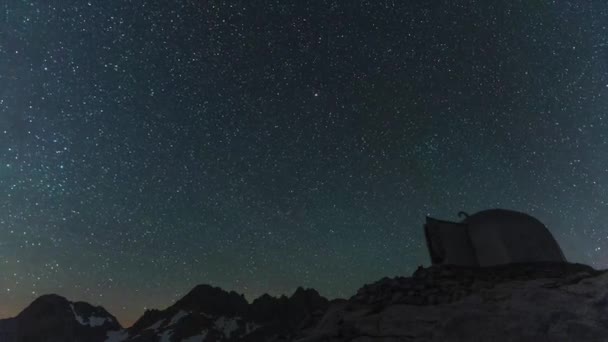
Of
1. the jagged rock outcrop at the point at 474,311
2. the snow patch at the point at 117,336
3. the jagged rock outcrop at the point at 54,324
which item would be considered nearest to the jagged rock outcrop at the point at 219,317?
the snow patch at the point at 117,336

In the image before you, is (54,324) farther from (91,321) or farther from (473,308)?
(473,308)

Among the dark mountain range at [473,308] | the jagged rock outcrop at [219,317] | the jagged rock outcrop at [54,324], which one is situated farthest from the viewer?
the jagged rock outcrop at [54,324]

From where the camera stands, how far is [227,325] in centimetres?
11950

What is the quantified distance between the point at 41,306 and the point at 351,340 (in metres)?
152

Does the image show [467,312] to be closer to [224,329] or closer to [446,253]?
[446,253]

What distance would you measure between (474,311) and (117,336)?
145 m

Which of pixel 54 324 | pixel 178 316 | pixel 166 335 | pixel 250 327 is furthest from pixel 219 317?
pixel 54 324

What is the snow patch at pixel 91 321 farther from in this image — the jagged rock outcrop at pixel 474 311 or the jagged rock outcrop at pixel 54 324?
the jagged rock outcrop at pixel 474 311

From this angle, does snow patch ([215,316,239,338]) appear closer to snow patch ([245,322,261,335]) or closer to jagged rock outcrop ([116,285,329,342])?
jagged rock outcrop ([116,285,329,342])

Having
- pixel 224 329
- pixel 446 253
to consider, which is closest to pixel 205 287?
pixel 224 329

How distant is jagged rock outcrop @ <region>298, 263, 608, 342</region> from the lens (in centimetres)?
1162

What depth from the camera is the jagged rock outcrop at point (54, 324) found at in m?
123

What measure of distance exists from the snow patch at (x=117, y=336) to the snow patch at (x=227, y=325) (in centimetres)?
3277

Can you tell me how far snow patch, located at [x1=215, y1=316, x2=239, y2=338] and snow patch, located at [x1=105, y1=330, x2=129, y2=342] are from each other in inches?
1290
